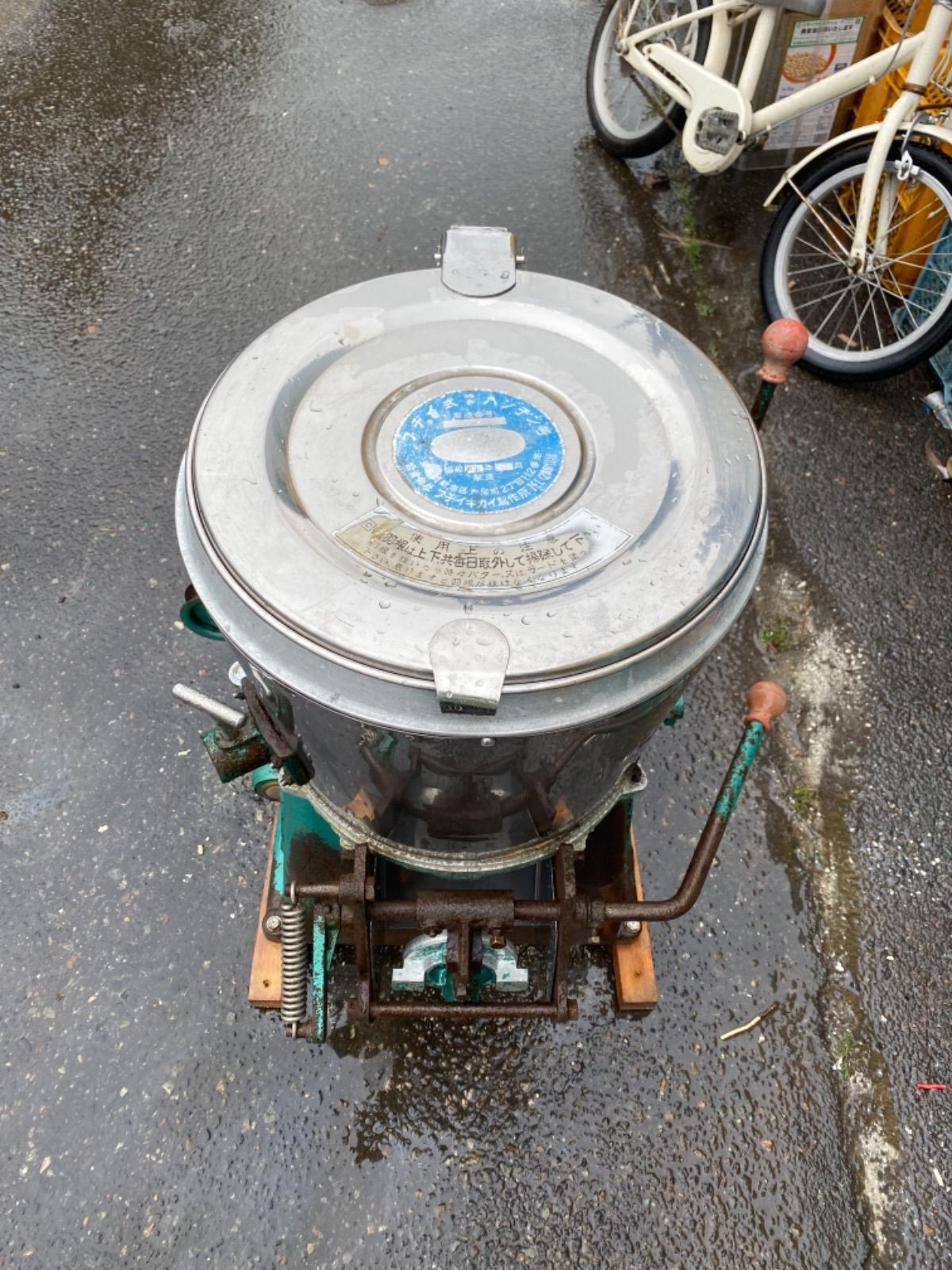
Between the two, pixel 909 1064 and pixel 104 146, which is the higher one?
pixel 104 146

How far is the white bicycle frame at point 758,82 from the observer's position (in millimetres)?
2572

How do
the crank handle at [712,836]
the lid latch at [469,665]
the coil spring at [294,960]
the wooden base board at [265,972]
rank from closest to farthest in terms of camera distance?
A: the lid latch at [469,665] → the crank handle at [712,836] → the coil spring at [294,960] → the wooden base board at [265,972]

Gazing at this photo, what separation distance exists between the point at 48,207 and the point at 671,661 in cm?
354

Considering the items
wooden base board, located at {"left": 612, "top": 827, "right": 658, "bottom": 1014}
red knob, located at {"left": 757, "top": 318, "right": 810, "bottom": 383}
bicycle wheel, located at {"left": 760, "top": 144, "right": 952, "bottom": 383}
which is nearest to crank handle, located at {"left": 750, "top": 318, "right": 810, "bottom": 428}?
red knob, located at {"left": 757, "top": 318, "right": 810, "bottom": 383}

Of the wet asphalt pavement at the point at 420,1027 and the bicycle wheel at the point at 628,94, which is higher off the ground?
the bicycle wheel at the point at 628,94

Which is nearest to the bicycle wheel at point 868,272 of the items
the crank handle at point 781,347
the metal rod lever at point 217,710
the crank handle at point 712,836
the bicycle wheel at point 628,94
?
the bicycle wheel at point 628,94

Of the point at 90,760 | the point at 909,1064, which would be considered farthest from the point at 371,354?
the point at 909,1064

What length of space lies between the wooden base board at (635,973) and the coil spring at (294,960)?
699mm

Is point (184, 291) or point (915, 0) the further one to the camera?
point (184, 291)

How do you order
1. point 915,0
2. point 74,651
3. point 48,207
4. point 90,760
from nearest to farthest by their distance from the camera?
point 90,760 → point 74,651 → point 915,0 → point 48,207

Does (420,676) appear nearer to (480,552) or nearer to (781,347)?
(480,552)

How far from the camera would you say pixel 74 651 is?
2.40m

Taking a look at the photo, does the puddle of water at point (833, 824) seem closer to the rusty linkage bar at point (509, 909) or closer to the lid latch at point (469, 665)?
the rusty linkage bar at point (509, 909)

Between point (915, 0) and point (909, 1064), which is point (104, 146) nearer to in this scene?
point (915, 0)
